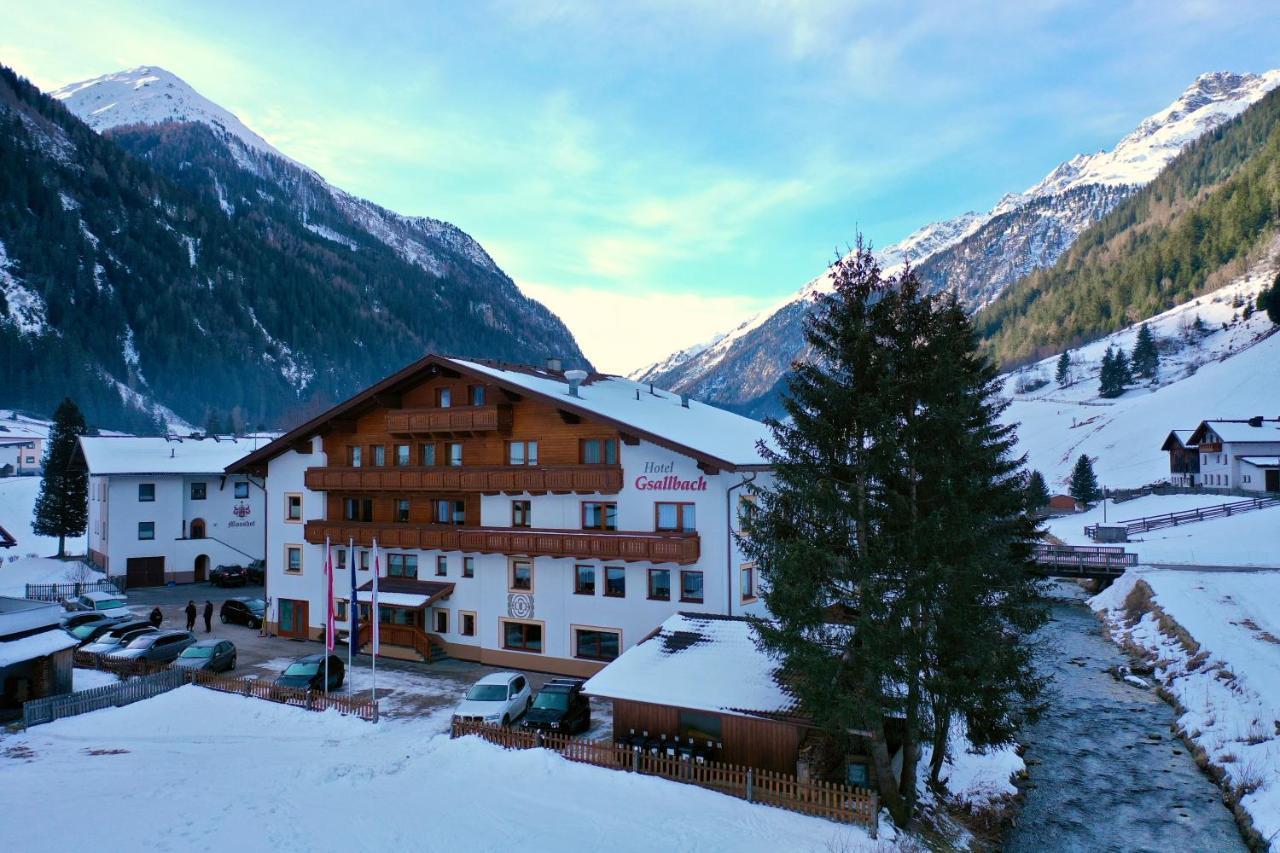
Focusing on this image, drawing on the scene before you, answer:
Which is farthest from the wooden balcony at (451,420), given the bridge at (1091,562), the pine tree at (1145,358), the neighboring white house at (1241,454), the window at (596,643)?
the pine tree at (1145,358)

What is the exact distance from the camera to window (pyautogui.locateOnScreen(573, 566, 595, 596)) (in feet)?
111

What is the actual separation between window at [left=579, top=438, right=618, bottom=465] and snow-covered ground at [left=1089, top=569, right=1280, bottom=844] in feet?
82.0

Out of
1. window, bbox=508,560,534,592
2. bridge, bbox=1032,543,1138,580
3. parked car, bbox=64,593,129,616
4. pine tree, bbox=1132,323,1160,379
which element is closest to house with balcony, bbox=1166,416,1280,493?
bridge, bbox=1032,543,1138,580

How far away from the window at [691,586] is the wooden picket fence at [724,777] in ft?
30.6

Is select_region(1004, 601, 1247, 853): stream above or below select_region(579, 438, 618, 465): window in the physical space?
below

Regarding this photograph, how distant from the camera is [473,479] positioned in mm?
35938

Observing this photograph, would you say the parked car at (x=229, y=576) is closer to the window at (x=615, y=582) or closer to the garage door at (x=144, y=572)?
the garage door at (x=144, y=572)

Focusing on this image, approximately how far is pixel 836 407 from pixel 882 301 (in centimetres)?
305

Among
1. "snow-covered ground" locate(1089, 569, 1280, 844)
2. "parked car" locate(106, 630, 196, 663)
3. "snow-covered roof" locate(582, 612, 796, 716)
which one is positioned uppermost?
"snow-covered roof" locate(582, 612, 796, 716)

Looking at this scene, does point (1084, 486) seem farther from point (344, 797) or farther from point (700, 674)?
point (344, 797)

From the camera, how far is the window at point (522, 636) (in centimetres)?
3516

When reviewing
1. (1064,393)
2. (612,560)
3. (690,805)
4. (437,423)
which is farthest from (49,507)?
(1064,393)

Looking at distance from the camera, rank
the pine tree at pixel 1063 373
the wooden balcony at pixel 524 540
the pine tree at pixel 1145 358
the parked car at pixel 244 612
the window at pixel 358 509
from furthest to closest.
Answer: the pine tree at pixel 1063 373, the pine tree at pixel 1145 358, the parked car at pixel 244 612, the window at pixel 358 509, the wooden balcony at pixel 524 540

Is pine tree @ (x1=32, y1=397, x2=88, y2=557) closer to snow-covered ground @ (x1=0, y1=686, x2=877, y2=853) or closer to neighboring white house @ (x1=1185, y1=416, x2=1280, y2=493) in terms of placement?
snow-covered ground @ (x1=0, y1=686, x2=877, y2=853)
